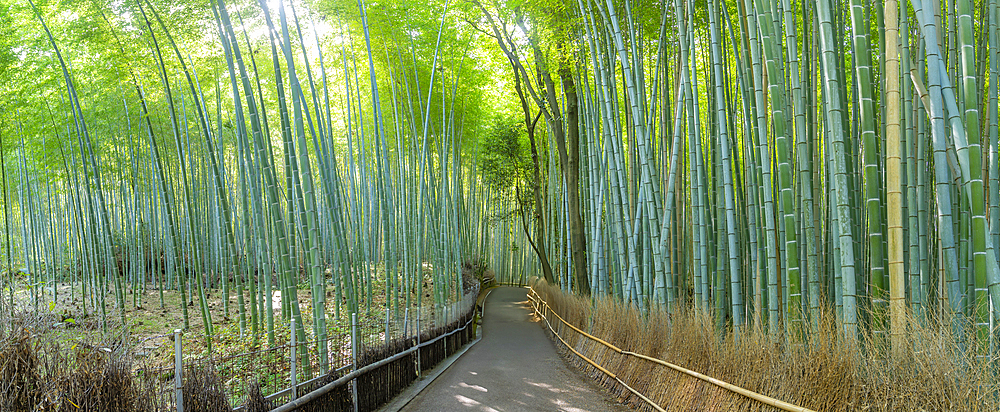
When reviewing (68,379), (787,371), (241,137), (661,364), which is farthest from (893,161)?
(241,137)

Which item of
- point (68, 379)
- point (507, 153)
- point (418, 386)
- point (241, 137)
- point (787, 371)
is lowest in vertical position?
point (418, 386)

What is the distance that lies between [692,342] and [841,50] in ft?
5.60

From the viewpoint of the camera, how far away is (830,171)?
3143mm

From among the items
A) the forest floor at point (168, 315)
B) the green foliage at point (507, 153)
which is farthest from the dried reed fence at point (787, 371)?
the green foliage at point (507, 153)

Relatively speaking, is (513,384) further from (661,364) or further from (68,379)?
(68,379)

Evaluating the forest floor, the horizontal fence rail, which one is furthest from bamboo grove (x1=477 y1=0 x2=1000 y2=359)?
the forest floor

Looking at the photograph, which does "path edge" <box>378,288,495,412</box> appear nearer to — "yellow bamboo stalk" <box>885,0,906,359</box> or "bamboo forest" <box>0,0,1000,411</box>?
"bamboo forest" <box>0,0,1000,411</box>

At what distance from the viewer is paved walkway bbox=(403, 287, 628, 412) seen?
13.4ft

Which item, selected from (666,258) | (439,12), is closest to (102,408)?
(666,258)

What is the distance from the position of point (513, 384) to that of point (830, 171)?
8.99ft

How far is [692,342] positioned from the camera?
335 centimetres

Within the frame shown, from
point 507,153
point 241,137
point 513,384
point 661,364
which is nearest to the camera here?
point 661,364

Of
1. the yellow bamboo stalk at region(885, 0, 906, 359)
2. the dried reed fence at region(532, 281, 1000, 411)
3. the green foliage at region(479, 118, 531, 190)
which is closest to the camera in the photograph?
the dried reed fence at region(532, 281, 1000, 411)

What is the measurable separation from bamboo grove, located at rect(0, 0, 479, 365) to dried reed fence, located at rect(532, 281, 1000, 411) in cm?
199
